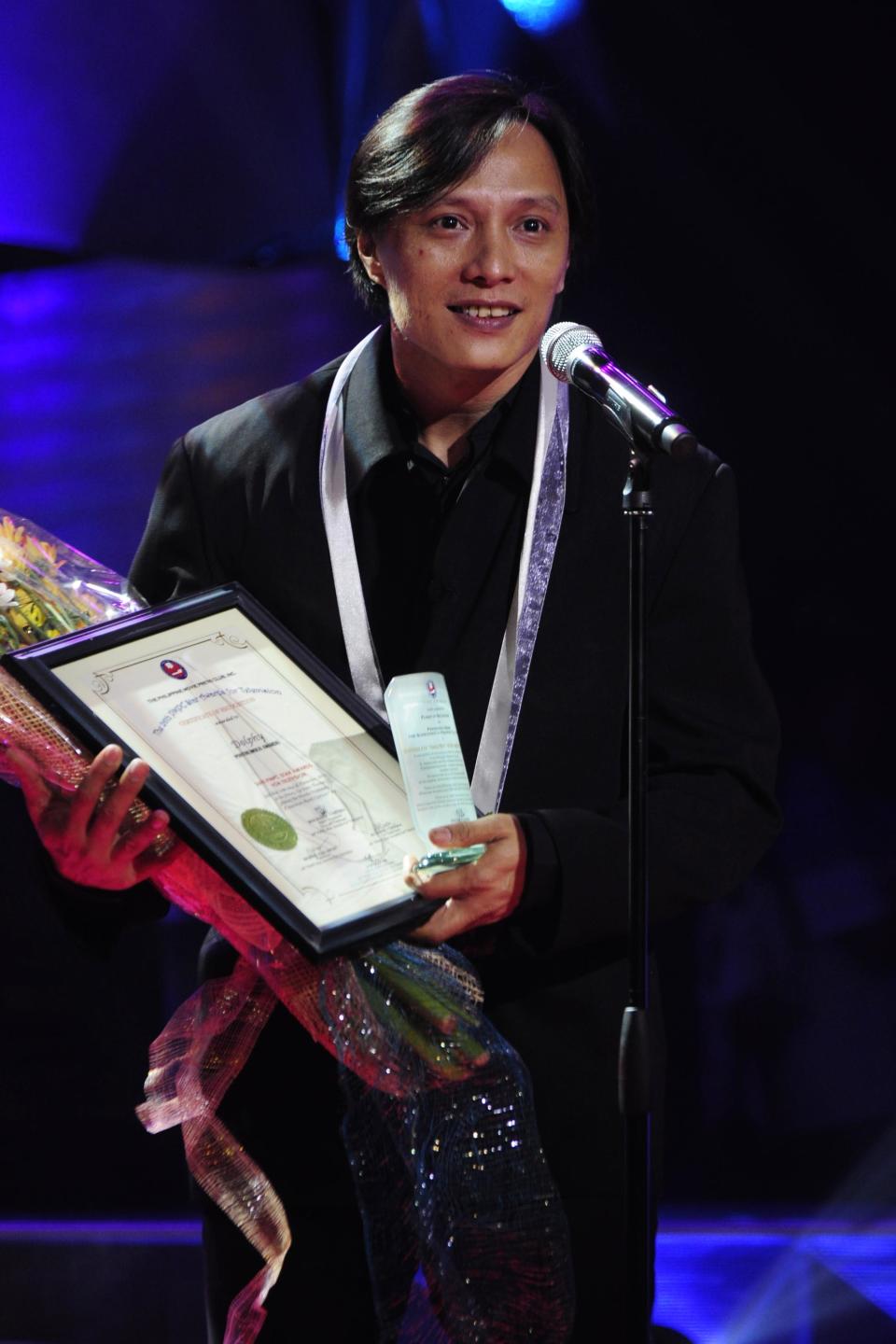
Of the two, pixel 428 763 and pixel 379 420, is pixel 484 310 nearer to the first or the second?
pixel 379 420

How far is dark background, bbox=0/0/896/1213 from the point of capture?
2578mm

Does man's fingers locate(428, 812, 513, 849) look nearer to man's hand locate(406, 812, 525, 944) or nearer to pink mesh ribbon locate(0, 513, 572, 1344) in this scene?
man's hand locate(406, 812, 525, 944)

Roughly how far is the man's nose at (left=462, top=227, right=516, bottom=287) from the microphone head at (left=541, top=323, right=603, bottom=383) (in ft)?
0.72

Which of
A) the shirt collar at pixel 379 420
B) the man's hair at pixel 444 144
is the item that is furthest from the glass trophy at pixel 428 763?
the man's hair at pixel 444 144

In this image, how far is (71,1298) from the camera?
116 inches

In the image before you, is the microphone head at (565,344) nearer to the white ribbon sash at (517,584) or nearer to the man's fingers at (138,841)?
the white ribbon sash at (517,584)

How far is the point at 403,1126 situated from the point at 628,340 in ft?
5.31

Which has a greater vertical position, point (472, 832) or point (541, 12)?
point (541, 12)

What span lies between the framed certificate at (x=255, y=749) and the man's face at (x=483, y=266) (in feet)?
1.32

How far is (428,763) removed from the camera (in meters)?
1.42

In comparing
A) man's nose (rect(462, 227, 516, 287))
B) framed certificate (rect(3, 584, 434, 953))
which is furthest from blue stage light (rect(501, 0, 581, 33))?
framed certificate (rect(3, 584, 434, 953))

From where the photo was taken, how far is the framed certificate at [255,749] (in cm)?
138

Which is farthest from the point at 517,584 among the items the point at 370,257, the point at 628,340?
the point at 628,340

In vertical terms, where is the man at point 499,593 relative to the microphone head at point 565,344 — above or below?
below
